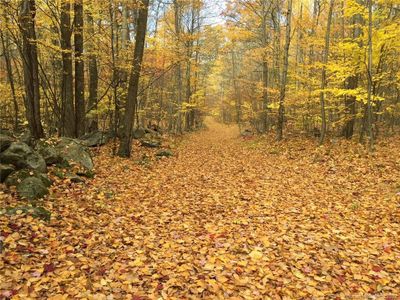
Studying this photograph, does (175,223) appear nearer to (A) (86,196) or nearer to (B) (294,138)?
(A) (86,196)

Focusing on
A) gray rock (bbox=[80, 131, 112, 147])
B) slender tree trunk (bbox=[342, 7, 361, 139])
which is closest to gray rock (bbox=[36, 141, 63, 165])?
gray rock (bbox=[80, 131, 112, 147])

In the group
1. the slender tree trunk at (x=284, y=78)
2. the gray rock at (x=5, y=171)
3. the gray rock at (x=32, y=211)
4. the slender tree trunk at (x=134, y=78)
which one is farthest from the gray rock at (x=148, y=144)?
the gray rock at (x=32, y=211)

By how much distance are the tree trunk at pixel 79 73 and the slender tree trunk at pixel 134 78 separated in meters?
A: 2.04

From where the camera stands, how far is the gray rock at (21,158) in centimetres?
748

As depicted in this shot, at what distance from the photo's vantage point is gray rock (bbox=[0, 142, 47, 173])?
24.6 feet

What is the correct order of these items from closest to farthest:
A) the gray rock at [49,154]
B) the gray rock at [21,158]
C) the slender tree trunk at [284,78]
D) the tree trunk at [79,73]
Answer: the gray rock at [21,158] < the gray rock at [49,154] < the tree trunk at [79,73] < the slender tree trunk at [284,78]

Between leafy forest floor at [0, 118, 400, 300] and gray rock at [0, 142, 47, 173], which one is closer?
leafy forest floor at [0, 118, 400, 300]

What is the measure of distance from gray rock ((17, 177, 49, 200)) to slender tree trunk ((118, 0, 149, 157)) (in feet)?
18.8

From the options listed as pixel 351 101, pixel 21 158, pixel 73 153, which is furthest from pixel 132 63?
pixel 351 101

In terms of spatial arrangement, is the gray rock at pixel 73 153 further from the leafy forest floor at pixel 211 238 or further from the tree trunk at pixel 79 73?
the tree trunk at pixel 79 73

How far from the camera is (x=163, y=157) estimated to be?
14.4 meters

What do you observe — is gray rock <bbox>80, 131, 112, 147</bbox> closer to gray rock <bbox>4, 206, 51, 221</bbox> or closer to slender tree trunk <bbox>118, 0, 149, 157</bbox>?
slender tree trunk <bbox>118, 0, 149, 157</bbox>

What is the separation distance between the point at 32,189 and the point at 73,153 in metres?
3.17

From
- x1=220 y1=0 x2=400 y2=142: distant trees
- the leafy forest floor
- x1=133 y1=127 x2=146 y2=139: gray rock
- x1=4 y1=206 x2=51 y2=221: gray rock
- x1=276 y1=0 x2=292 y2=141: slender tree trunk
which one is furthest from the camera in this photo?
x1=133 y1=127 x2=146 y2=139: gray rock
